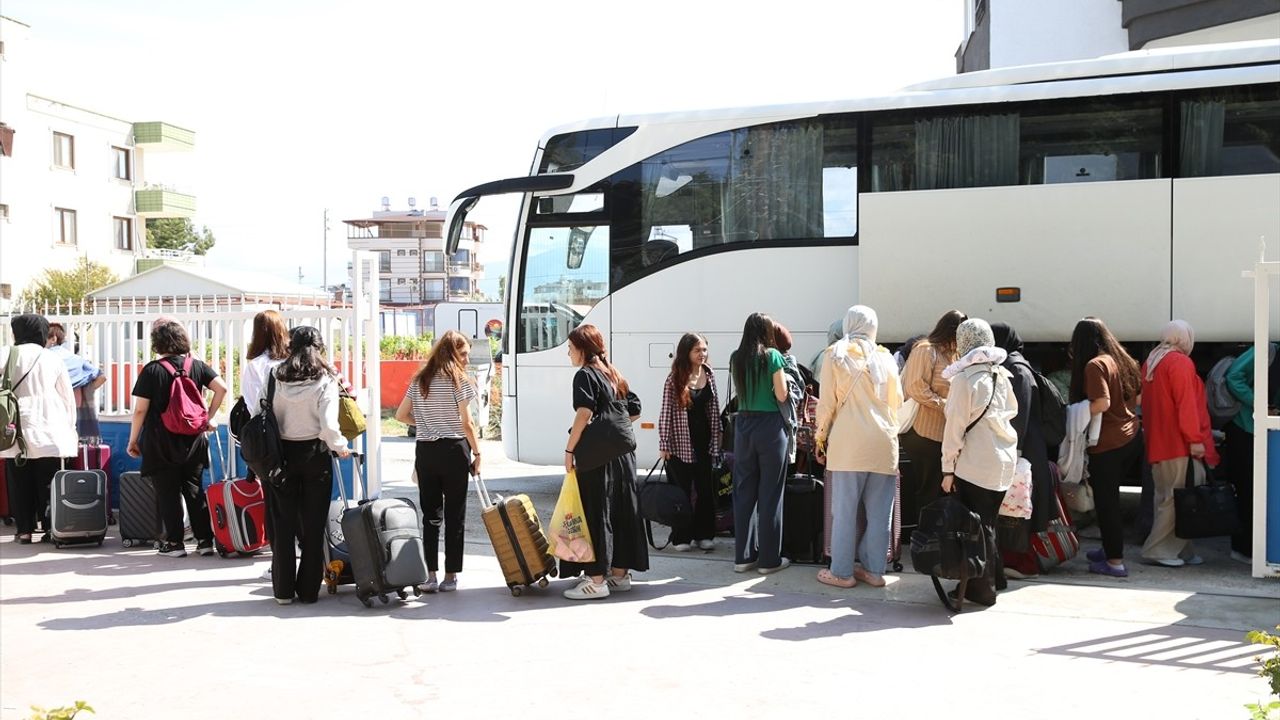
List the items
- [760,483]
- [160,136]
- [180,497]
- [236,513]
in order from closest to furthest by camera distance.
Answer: [760,483] < [236,513] < [180,497] < [160,136]

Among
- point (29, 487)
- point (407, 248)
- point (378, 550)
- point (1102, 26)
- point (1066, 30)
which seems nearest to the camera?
point (378, 550)

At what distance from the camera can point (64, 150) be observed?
4416 cm

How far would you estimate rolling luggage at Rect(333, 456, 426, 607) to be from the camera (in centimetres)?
693

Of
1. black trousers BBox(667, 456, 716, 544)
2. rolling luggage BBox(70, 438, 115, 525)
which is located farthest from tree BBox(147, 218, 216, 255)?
black trousers BBox(667, 456, 716, 544)

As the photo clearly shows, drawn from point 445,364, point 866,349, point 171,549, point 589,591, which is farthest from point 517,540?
point 171,549

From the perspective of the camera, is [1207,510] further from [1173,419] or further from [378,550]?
[378,550]

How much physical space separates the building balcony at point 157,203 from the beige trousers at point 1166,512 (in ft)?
157

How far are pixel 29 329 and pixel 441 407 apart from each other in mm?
4185

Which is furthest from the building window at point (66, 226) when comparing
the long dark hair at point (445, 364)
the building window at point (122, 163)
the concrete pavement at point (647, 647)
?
the long dark hair at point (445, 364)

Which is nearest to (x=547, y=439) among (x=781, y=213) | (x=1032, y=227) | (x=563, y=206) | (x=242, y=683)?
(x=563, y=206)

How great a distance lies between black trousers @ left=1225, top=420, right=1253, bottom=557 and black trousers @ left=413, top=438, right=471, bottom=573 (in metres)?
5.37

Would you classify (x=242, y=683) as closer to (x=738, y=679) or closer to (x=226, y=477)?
(x=738, y=679)

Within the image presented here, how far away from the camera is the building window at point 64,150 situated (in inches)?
1718

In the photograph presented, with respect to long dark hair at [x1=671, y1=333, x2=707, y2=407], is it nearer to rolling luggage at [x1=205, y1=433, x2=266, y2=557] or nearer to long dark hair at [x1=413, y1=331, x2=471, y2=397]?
long dark hair at [x1=413, y1=331, x2=471, y2=397]
